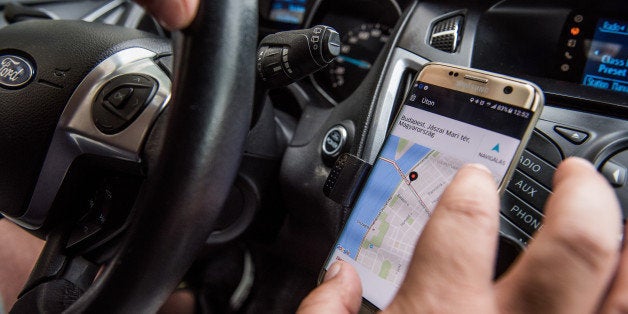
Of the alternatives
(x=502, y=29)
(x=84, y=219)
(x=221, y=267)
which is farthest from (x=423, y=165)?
(x=221, y=267)

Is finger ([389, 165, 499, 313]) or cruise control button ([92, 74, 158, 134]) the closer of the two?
finger ([389, 165, 499, 313])

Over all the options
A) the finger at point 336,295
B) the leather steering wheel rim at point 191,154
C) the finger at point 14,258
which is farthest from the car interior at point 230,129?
the finger at point 14,258

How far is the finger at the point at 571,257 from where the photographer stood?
30cm

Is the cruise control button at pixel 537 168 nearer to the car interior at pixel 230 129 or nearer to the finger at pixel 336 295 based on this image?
the car interior at pixel 230 129

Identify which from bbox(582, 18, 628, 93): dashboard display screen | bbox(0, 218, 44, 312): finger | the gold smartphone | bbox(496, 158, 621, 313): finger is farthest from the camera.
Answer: bbox(0, 218, 44, 312): finger

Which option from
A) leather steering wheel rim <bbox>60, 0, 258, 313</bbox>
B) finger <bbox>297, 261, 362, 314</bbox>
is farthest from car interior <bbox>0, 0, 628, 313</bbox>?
finger <bbox>297, 261, 362, 314</bbox>

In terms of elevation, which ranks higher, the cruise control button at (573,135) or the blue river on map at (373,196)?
the cruise control button at (573,135)

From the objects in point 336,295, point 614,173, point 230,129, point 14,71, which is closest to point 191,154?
point 230,129

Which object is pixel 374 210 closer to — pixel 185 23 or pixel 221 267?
pixel 185 23

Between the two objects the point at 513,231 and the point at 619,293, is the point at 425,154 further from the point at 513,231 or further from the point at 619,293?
the point at 619,293

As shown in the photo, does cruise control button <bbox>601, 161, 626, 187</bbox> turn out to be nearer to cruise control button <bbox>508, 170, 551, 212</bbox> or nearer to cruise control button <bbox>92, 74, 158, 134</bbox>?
cruise control button <bbox>508, 170, 551, 212</bbox>

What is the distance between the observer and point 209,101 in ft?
1.20

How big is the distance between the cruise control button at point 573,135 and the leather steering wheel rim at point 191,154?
460mm

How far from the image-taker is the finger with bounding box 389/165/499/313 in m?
0.32
